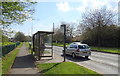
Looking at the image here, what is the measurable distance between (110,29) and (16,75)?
3546 centimetres

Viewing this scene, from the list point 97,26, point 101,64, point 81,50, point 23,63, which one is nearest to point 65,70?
point 101,64

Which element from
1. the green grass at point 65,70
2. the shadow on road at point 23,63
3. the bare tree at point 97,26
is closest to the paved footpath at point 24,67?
the shadow on road at point 23,63

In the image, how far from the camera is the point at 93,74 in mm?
7707

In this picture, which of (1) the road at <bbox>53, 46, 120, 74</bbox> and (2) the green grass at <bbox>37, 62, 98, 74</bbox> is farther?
(1) the road at <bbox>53, 46, 120, 74</bbox>

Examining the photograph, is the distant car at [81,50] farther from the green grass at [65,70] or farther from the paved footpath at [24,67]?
the green grass at [65,70]

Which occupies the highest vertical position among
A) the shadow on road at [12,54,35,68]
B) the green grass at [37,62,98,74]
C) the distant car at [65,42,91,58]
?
the distant car at [65,42,91,58]

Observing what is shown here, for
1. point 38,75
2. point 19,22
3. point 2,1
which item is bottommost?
point 38,75

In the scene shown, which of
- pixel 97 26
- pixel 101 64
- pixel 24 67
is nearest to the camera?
pixel 24 67

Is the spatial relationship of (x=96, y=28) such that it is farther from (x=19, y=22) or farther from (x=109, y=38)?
(x=19, y=22)

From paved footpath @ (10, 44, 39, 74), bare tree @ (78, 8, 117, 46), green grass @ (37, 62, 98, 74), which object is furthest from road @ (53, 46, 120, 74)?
bare tree @ (78, 8, 117, 46)

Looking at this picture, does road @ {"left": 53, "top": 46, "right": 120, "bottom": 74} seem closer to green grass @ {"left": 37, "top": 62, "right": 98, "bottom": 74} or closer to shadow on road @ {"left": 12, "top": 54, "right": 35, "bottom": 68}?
green grass @ {"left": 37, "top": 62, "right": 98, "bottom": 74}

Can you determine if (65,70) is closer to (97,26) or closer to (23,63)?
(23,63)

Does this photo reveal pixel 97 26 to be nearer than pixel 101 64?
No

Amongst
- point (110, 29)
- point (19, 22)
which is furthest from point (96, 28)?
point (19, 22)
